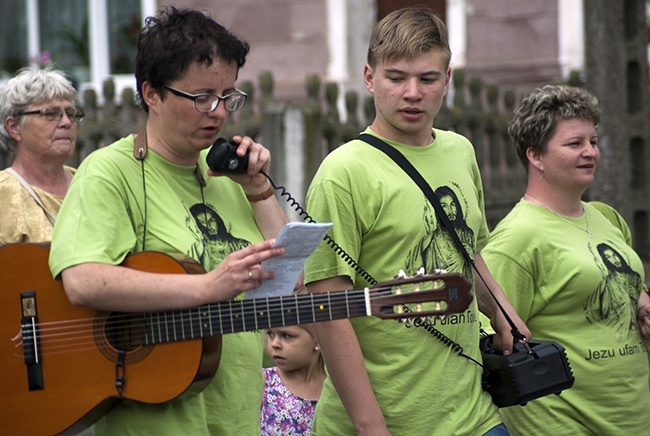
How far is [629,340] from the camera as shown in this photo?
4.52 m

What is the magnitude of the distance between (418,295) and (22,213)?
2.10m

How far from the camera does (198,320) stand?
3.29 m

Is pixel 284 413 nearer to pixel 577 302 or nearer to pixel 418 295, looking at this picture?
pixel 577 302

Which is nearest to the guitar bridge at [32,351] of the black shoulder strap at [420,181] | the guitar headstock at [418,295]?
the guitar headstock at [418,295]

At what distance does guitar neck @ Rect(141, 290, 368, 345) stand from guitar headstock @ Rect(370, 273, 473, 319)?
0.32 ft

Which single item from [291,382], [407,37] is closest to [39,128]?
[291,382]

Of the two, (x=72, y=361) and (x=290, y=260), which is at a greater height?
(x=290, y=260)

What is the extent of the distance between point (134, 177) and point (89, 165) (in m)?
0.14

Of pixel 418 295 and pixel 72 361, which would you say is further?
pixel 72 361

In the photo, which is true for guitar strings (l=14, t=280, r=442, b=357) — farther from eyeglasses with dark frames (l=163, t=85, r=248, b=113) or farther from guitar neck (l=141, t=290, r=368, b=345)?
eyeglasses with dark frames (l=163, t=85, r=248, b=113)

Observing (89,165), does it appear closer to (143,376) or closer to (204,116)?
(204,116)

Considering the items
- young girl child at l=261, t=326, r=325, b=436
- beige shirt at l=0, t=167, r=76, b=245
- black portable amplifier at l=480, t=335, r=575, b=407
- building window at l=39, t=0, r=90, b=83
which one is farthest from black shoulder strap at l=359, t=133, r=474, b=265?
building window at l=39, t=0, r=90, b=83

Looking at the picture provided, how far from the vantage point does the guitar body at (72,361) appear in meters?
3.29

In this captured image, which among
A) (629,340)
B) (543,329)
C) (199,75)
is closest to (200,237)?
(199,75)
